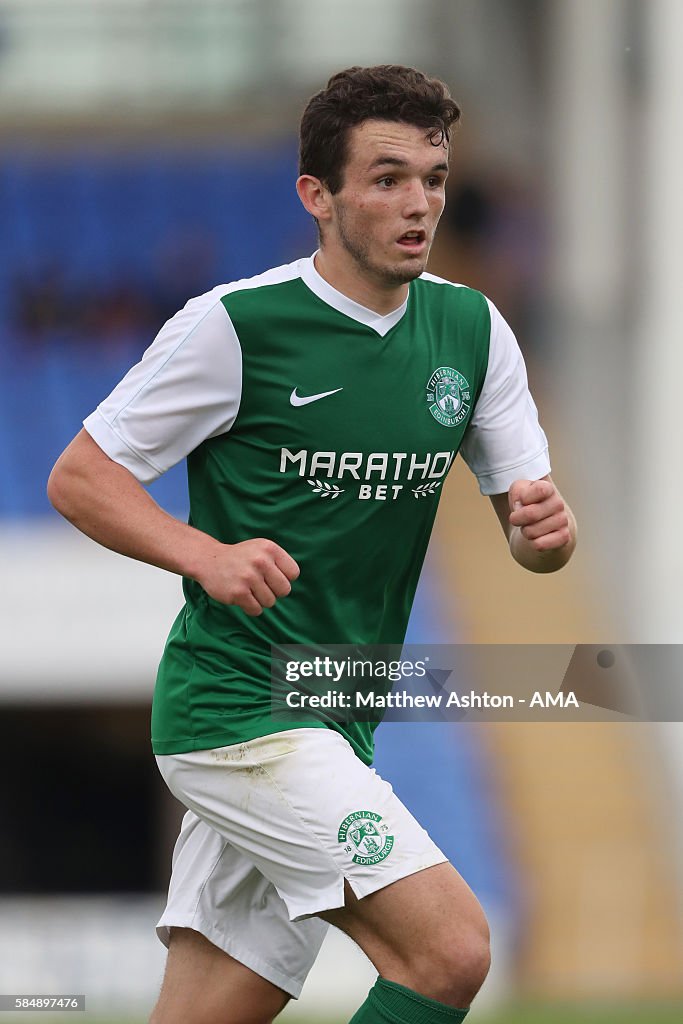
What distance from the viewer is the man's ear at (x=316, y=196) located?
361 centimetres

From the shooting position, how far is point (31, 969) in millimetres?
9766

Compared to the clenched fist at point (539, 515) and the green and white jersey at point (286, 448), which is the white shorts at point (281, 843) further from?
the clenched fist at point (539, 515)

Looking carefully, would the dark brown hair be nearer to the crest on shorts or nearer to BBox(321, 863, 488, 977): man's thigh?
the crest on shorts

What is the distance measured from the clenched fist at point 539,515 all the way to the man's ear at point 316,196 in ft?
2.56

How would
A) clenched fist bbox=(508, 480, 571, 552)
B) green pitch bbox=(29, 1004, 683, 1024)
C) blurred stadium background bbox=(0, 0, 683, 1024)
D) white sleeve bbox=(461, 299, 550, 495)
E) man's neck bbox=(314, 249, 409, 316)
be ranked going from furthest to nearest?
1. blurred stadium background bbox=(0, 0, 683, 1024)
2. green pitch bbox=(29, 1004, 683, 1024)
3. white sleeve bbox=(461, 299, 550, 495)
4. man's neck bbox=(314, 249, 409, 316)
5. clenched fist bbox=(508, 480, 571, 552)

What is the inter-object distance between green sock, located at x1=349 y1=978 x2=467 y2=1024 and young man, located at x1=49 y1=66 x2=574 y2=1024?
0.15 m

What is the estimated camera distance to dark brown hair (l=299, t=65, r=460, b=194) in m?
3.54

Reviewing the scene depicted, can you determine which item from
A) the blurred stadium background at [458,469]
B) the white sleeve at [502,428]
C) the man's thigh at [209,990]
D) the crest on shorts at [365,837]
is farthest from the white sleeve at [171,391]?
the blurred stadium background at [458,469]

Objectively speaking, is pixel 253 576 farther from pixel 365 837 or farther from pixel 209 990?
pixel 209 990

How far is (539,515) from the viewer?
133 inches

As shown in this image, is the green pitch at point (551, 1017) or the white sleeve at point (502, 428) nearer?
the white sleeve at point (502, 428)

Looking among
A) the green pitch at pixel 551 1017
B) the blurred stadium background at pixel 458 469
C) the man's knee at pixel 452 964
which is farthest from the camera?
the blurred stadium background at pixel 458 469

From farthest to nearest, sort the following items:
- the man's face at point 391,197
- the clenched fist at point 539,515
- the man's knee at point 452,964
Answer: the man's face at point 391,197, the clenched fist at point 539,515, the man's knee at point 452,964
